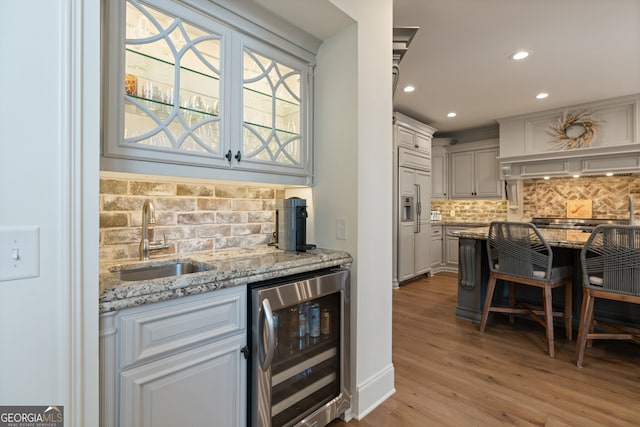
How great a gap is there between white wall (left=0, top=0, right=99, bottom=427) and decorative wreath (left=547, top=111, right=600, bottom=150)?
5696mm

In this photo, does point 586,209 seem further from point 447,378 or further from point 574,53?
point 447,378

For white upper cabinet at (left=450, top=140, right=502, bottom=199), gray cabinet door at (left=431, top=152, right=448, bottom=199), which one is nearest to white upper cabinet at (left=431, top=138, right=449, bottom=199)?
gray cabinet door at (left=431, top=152, right=448, bottom=199)

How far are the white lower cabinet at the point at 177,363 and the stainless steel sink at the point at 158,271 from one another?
323 millimetres

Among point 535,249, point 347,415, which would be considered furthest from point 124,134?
point 535,249

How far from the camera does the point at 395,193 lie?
4.48 m

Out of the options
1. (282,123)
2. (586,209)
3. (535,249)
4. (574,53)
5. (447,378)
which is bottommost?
(447,378)

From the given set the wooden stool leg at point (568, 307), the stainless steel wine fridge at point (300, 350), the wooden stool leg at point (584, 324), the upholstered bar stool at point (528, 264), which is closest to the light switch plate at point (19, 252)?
the stainless steel wine fridge at point (300, 350)

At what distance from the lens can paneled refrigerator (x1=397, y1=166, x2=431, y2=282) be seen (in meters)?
4.58

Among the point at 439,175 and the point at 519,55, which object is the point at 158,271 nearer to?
the point at 519,55

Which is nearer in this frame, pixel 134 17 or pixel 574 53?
pixel 134 17

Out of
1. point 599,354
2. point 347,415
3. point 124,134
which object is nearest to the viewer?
point 124,134

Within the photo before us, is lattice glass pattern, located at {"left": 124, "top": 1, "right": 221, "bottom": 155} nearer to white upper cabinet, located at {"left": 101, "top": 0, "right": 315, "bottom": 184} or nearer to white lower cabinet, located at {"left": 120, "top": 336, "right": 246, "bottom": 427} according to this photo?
white upper cabinet, located at {"left": 101, "top": 0, "right": 315, "bottom": 184}

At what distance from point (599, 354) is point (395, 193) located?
2.73 metres

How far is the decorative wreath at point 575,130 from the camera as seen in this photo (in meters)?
4.35
